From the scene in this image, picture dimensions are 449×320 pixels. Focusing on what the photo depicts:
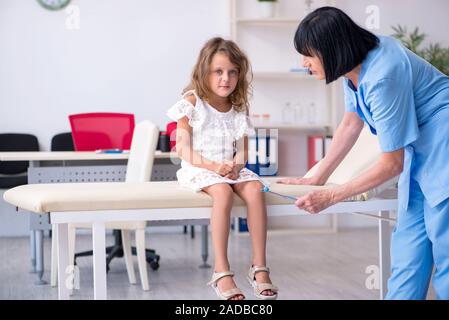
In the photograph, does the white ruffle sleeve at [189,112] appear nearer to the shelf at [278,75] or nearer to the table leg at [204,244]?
the table leg at [204,244]

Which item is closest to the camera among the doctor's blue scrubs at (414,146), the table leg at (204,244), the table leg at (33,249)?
the doctor's blue scrubs at (414,146)

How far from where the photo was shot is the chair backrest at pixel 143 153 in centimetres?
336

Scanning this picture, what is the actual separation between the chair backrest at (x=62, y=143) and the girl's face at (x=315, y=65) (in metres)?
3.83

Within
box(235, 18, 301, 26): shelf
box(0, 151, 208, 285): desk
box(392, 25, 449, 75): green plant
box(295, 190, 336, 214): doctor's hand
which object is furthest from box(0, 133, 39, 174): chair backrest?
box(295, 190, 336, 214): doctor's hand

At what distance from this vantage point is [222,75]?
2279mm

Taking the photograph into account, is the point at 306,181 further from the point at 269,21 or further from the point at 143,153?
the point at 269,21

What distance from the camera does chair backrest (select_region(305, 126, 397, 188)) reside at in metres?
2.43

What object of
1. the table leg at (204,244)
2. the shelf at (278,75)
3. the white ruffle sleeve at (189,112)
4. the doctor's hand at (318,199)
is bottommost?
the table leg at (204,244)

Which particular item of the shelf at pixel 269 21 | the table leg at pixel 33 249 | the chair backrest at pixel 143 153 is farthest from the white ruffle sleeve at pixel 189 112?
the shelf at pixel 269 21

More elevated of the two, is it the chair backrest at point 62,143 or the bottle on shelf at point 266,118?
the bottle on shelf at point 266,118

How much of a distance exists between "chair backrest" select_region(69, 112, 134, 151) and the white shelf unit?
1504 mm
